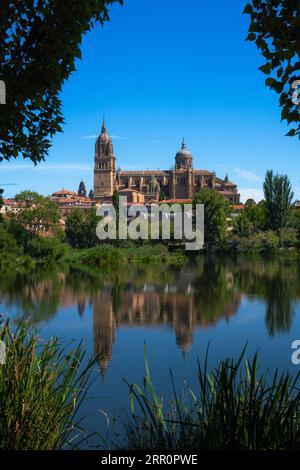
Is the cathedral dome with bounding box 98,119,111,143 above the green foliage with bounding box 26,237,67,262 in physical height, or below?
above

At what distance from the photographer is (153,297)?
18750 millimetres

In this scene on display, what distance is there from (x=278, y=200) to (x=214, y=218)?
28.4 feet

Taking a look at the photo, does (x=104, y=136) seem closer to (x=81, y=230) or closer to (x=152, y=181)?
(x=152, y=181)

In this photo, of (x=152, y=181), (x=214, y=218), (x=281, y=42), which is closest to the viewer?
(x=281, y=42)

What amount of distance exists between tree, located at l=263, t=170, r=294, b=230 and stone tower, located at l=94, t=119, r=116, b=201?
43.3 metres

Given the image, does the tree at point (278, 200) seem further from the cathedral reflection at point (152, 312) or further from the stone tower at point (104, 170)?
the stone tower at point (104, 170)

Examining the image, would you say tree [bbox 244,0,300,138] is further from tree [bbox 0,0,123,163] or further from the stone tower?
the stone tower

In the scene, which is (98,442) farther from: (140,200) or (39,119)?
(140,200)

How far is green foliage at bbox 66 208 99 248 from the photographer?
45.2 meters

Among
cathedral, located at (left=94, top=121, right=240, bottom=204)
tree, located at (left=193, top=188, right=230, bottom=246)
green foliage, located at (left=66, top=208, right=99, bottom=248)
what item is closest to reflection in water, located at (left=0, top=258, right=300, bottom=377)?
green foliage, located at (left=66, top=208, right=99, bottom=248)

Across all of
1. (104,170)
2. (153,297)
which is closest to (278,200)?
(153,297)

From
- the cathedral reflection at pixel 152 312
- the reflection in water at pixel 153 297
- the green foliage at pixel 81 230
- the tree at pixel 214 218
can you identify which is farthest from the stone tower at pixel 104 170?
the cathedral reflection at pixel 152 312

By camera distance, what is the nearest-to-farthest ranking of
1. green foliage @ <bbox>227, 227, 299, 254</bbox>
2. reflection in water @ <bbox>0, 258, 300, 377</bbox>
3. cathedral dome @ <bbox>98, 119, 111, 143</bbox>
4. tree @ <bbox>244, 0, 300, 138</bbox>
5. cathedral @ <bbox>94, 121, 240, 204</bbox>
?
tree @ <bbox>244, 0, 300, 138</bbox> < reflection in water @ <bbox>0, 258, 300, 377</bbox> < green foliage @ <bbox>227, 227, 299, 254</bbox> < cathedral @ <bbox>94, 121, 240, 204</bbox> < cathedral dome @ <bbox>98, 119, 111, 143</bbox>

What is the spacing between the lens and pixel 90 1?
3.29 m
